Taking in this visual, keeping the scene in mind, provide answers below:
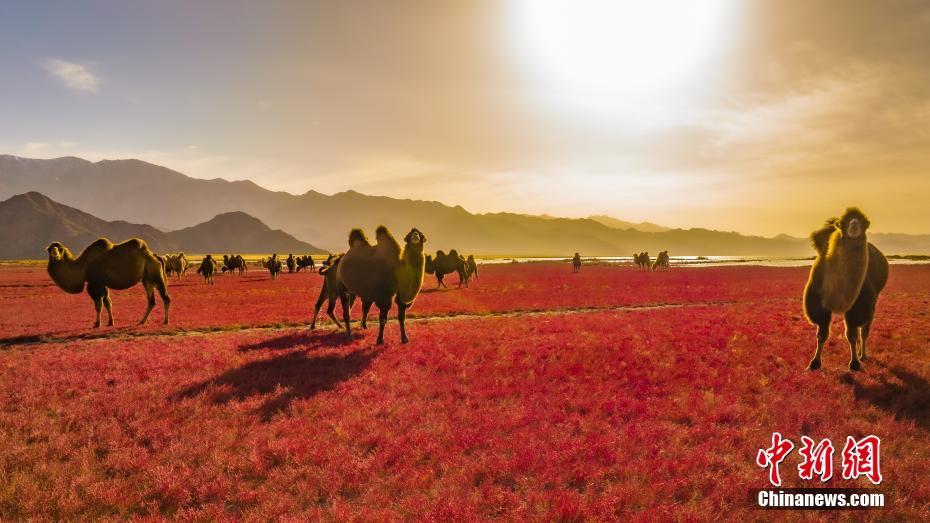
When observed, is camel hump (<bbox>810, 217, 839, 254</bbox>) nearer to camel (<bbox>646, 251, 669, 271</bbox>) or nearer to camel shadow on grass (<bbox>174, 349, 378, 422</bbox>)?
camel shadow on grass (<bbox>174, 349, 378, 422</bbox>)

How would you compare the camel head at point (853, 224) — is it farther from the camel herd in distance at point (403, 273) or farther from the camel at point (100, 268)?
the camel at point (100, 268)

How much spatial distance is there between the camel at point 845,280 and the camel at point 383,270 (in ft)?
36.2

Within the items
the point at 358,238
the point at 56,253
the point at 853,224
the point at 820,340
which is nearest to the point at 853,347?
the point at 820,340

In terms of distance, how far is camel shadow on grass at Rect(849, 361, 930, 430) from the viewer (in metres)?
7.83

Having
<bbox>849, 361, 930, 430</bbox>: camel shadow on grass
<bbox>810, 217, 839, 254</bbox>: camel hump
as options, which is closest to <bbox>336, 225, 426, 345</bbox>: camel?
<bbox>810, 217, 839, 254</bbox>: camel hump

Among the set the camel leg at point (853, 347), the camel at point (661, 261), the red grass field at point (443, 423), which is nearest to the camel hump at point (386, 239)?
the red grass field at point (443, 423)

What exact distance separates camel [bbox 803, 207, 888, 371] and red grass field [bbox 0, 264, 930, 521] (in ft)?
4.00

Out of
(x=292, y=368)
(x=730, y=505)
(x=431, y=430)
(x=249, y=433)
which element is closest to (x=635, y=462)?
(x=730, y=505)

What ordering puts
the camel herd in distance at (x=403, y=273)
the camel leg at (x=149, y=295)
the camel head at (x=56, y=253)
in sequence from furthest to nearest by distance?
the camel leg at (x=149, y=295) < the camel head at (x=56, y=253) < the camel herd in distance at (x=403, y=273)

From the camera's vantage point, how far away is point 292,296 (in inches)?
1357

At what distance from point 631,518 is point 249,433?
6.10m

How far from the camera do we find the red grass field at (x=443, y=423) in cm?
544

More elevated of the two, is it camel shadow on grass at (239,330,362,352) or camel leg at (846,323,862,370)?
camel leg at (846,323,862,370)

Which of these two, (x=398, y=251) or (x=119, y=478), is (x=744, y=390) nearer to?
(x=398, y=251)
